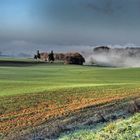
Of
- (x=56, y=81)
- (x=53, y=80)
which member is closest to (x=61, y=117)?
(x=56, y=81)

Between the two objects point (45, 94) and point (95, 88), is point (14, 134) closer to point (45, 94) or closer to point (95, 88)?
point (45, 94)

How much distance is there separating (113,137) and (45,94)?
1536cm

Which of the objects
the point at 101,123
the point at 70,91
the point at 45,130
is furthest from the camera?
the point at 70,91

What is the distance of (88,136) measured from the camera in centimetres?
1808

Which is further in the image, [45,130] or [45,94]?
[45,94]

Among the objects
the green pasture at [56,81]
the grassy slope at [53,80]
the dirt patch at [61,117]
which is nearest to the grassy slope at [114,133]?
the dirt patch at [61,117]

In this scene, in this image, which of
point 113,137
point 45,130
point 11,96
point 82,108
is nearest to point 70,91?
point 11,96

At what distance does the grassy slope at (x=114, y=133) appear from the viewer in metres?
17.5

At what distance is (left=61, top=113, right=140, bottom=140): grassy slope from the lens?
57.5 feet

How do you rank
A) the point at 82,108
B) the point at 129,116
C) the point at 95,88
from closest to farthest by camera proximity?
the point at 129,116
the point at 82,108
the point at 95,88

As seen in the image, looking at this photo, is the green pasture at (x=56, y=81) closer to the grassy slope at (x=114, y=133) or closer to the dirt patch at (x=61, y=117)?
the dirt patch at (x=61, y=117)

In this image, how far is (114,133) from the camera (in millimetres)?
18109

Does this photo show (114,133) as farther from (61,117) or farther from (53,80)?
(53,80)

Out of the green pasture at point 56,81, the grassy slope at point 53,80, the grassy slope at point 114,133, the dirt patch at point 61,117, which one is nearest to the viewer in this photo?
the grassy slope at point 114,133
